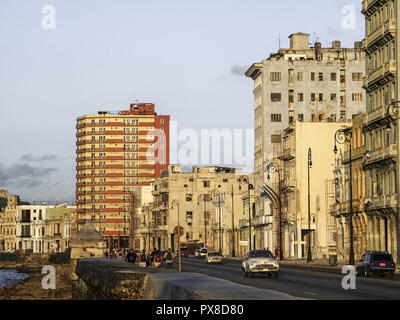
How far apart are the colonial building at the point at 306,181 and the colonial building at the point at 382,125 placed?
96.4 feet

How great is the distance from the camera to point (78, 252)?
63.3 metres

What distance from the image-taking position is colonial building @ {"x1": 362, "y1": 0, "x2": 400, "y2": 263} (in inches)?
2997

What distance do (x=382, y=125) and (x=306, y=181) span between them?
36.3 metres

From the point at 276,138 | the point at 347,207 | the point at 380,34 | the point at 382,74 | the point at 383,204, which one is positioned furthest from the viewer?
the point at 276,138

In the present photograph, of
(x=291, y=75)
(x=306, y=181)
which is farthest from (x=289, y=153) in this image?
(x=291, y=75)

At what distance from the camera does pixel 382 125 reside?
3174 inches

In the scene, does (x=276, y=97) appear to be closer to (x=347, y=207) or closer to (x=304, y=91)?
(x=304, y=91)

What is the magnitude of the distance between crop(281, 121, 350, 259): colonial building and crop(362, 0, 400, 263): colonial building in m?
29.4

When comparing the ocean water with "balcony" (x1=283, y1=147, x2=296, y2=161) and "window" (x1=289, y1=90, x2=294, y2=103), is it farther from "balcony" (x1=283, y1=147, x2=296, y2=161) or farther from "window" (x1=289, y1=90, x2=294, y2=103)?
"window" (x1=289, y1=90, x2=294, y2=103)

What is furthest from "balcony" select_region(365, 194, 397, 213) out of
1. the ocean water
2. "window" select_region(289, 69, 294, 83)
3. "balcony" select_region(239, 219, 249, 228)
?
"window" select_region(289, 69, 294, 83)

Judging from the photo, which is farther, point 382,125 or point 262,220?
point 262,220

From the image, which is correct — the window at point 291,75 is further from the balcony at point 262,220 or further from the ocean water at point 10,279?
the ocean water at point 10,279

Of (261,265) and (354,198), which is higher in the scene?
(354,198)
